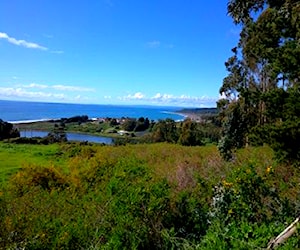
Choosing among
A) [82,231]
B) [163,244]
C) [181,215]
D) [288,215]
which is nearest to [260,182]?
[288,215]

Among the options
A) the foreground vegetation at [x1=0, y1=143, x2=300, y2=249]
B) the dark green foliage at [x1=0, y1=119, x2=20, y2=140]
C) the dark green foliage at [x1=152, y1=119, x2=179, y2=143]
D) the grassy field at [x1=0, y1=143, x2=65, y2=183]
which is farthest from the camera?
the dark green foliage at [x1=152, y1=119, x2=179, y2=143]

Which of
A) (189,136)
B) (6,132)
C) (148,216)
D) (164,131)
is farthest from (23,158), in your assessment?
(164,131)

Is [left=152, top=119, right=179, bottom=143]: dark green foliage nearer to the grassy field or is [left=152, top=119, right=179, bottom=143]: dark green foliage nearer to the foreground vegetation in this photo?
the grassy field

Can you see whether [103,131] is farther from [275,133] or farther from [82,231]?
[82,231]

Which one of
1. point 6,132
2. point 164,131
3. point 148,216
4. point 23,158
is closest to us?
point 148,216

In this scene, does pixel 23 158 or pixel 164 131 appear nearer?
pixel 23 158

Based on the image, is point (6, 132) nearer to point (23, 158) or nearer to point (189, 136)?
point (189, 136)

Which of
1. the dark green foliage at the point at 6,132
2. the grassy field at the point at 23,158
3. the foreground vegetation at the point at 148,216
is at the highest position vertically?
the foreground vegetation at the point at 148,216

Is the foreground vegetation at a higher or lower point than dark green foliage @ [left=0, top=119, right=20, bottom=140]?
higher

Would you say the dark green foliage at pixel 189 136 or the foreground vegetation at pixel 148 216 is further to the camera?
the dark green foliage at pixel 189 136

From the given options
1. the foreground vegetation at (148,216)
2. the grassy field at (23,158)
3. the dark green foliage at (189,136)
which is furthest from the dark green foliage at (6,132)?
the foreground vegetation at (148,216)

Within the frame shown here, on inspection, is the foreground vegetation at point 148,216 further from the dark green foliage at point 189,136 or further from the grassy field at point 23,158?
the dark green foliage at point 189,136

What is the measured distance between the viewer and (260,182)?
586cm

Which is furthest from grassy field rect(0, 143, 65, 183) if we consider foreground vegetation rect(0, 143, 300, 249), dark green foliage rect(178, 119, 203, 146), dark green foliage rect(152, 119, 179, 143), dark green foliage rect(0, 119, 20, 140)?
dark green foliage rect(152, 119, 179, 143)
